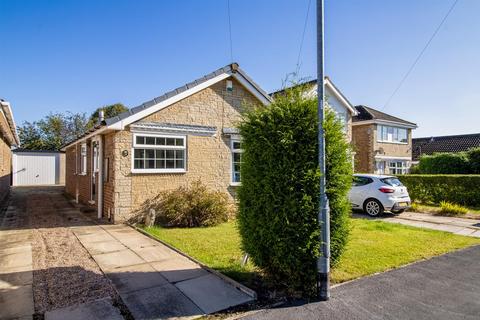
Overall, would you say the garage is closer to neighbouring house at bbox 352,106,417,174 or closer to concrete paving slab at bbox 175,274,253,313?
neighbouring house at bbox 352,106,417,174

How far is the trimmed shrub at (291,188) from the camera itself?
4281 mm

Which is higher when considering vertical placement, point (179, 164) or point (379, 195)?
point (179, 164)

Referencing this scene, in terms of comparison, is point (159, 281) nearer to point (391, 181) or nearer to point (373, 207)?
point (373, 207)

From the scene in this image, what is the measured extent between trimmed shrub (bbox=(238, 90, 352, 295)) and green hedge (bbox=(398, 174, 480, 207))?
44.9 ft

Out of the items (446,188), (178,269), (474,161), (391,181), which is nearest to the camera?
(178,269)

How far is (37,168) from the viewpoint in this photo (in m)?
28.6

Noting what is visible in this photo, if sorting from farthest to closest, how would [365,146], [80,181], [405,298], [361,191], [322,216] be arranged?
1. [365,146]
2. [80,181]
3. [361,191]
4. [405,298]
5. [322,216]

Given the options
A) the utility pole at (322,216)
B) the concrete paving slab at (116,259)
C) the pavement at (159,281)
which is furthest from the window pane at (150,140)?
the utility pole at (322,216)

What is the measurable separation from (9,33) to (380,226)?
48.0 ft

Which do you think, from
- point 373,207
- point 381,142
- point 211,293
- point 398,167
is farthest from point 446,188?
point 211,293

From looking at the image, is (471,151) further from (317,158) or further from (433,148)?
(317,158)

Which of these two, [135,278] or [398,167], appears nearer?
[135,278]

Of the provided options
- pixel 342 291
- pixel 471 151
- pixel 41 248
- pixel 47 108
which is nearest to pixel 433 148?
pixel 471 151

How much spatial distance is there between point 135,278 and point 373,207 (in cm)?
1041
